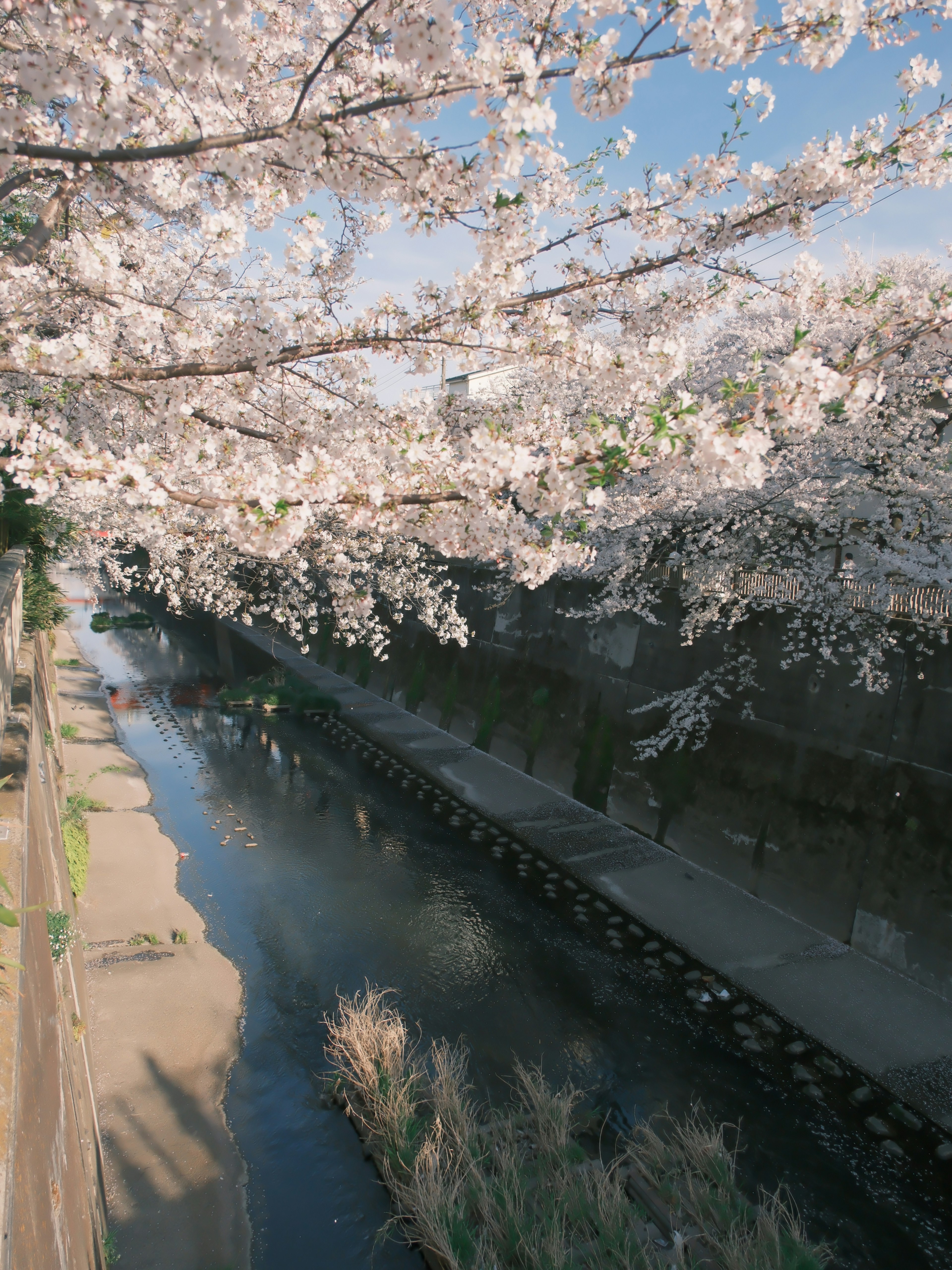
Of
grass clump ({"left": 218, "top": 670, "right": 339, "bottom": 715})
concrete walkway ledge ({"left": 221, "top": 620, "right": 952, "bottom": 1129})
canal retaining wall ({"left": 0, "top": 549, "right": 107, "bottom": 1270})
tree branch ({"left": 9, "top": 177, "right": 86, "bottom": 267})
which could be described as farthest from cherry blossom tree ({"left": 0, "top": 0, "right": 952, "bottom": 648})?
grass clump ({"left": 218, "top": 670, "right": 339, "bottom": 715})

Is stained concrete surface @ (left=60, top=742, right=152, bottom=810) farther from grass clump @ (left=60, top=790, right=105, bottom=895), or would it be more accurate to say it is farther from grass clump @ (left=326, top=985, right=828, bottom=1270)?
grass clump @ (left=326, top=985, right=828, bottom=1270)

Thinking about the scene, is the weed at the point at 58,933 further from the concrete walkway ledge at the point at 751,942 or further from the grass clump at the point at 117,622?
the grass clump at the point at 117,622

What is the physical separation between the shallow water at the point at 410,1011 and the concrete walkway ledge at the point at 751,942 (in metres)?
0.99

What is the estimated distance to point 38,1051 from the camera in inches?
136

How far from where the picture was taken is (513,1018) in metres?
8.79

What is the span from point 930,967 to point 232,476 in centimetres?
973

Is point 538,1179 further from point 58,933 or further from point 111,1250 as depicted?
point 58,933

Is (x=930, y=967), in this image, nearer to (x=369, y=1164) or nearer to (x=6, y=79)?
(x=369, y=1164)

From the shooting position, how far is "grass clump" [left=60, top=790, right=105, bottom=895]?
32.1 feet

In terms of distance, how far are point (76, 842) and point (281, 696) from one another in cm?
1225

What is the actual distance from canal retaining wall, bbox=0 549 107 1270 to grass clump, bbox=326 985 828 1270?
236 centimetres

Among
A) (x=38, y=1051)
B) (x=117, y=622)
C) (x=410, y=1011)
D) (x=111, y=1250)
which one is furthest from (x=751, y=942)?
(x=117, y=622)

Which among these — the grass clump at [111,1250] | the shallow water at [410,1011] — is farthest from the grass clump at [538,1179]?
the grass clump at [111,1250]

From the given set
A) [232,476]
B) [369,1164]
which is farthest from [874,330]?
[369,1164]
